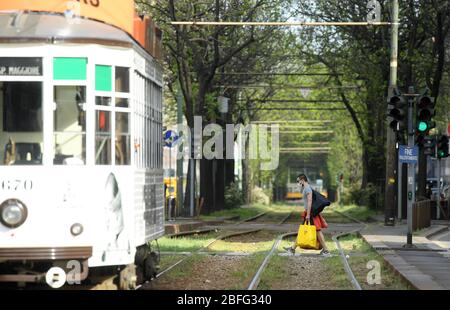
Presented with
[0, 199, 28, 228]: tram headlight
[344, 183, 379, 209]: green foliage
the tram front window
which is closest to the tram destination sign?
the tram front window

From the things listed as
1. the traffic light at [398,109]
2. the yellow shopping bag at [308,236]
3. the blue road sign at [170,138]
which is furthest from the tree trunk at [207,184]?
the yellow shopping bag at [308,236]

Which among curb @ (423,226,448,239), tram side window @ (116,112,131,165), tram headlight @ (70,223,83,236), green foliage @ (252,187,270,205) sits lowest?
green foliage @ (252,187,270,205)

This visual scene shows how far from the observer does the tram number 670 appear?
1053cm

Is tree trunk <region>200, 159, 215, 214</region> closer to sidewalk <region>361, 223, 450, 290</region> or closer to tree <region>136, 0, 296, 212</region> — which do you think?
tree <region>136, 0, 296, 212</region>

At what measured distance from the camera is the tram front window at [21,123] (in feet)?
35.2

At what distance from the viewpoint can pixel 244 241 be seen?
25.4 meters

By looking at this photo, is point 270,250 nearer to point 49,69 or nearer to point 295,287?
point 295,287

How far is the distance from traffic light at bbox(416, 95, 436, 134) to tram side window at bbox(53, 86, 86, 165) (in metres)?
10.6

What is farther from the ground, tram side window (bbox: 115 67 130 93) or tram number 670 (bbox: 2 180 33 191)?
tram side window (bbox: 115 67 130 93)

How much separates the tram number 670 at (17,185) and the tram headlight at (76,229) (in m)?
0.64

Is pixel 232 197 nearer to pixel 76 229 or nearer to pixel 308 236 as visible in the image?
pixel 308 236

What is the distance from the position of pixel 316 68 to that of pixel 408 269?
34421mm

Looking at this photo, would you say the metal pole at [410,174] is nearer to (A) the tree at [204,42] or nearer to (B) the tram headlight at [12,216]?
(B) the tram headlight at [12,216]
